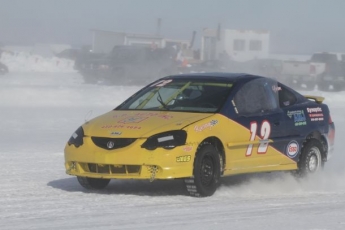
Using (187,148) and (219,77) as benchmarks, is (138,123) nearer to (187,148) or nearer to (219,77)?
(187,148)

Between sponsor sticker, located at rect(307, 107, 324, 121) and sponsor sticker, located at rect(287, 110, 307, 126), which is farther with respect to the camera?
sponsor sticker, located at rect(307, 107, 324, 121)

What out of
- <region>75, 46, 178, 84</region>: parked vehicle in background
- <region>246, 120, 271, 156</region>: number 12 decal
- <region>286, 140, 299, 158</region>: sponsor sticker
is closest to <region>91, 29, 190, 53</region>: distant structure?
<region>75, 46, 178, 84</region>: parked vehicle in background

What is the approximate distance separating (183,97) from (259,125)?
880 mm

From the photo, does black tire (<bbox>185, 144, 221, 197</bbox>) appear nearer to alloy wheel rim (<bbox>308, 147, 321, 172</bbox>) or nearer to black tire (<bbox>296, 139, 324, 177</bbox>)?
black tire (<bbox>296, 139, 324, 177</bbox>)

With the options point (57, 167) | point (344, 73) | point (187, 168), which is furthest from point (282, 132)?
point (344, 73)

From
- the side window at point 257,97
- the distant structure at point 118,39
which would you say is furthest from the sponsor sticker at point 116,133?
the distant structure at point 118,39

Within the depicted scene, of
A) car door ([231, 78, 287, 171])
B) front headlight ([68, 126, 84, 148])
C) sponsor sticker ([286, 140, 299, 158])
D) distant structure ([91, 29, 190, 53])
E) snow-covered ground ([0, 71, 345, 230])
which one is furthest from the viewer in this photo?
distant structure ([91, 29, 190, 53])

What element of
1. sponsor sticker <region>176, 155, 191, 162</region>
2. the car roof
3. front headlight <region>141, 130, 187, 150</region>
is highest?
the car roof

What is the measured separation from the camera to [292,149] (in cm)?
949

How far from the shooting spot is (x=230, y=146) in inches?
338

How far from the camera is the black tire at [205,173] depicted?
26.8 feet

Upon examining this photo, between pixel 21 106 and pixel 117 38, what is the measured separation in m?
25.1

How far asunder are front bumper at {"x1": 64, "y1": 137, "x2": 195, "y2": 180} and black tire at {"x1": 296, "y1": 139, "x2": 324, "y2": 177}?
2035 millimetres

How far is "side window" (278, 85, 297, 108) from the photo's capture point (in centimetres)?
968
